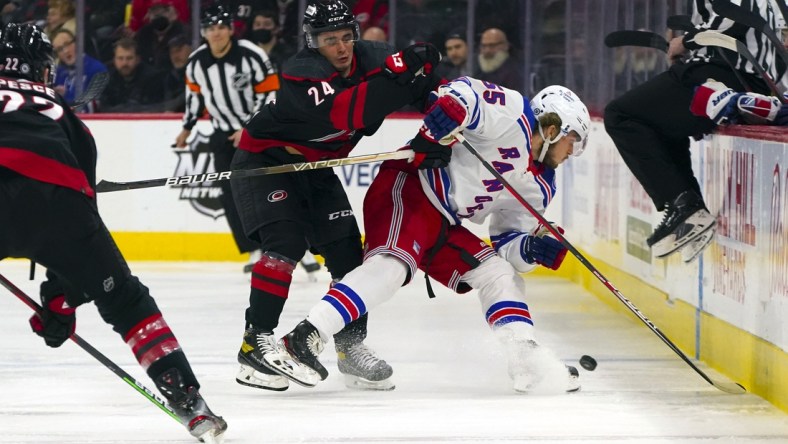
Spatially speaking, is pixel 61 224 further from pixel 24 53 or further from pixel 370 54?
pixel 370 54

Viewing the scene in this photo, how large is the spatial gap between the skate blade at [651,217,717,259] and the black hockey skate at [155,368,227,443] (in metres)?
1.72

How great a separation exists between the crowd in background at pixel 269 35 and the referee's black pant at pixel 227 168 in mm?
1124

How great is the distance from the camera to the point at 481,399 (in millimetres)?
3684

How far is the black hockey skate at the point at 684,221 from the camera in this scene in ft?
13.4

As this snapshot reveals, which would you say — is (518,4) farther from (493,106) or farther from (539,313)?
(493,106)

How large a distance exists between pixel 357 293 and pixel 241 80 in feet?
10.3

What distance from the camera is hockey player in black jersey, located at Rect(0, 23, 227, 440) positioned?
2787 millimetres

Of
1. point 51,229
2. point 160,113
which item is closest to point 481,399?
point 51,229

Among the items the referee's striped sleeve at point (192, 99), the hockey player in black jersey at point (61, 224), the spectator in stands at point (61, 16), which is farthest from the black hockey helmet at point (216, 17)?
the hockey player in black jersey at point (61, 224)

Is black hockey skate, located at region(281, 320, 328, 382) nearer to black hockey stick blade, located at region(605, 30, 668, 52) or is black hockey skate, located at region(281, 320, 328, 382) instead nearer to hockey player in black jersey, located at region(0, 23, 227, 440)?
hockey player in black jersey, located at region(0, 23, 227, 440)

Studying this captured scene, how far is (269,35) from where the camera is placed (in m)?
7.73

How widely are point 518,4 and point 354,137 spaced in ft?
12.8

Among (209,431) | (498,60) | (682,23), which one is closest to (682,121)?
(682,23)

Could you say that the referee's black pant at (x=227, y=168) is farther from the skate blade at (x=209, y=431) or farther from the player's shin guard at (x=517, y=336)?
the skate blade at (x=209, y=431)
